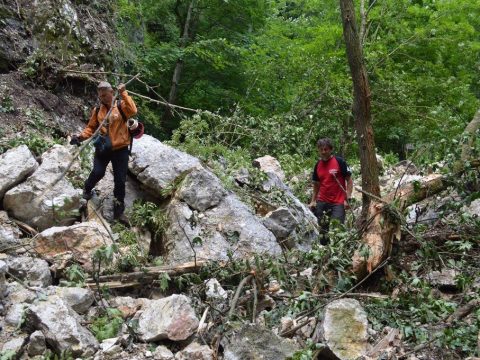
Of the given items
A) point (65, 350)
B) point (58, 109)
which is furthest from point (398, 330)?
point (58, 109)

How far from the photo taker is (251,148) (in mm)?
10594

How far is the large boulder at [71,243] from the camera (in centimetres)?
544

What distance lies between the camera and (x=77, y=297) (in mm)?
4605

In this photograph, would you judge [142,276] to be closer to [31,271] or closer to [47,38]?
[31,271]

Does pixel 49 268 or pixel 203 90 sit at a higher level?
pixel 203 90

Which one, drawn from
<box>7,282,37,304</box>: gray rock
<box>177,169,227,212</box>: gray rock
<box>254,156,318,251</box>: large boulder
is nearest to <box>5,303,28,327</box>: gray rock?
<box>7,282,37,304</box>: gray rock

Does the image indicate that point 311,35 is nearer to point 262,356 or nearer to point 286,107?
point 286,107

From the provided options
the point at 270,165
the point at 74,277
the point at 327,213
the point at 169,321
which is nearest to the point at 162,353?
the point at 169,321

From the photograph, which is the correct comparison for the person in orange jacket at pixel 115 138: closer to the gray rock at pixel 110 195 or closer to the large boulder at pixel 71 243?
the gray rock at pixel 110 195

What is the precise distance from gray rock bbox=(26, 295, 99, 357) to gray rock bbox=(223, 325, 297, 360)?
1.05 metres

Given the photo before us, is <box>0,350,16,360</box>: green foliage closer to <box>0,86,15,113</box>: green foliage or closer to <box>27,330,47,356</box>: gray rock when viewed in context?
<box>27,330,47,356</box>: gray rock

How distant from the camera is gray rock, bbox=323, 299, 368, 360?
13.0 ft

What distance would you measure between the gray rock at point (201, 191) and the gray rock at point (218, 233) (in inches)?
3.3

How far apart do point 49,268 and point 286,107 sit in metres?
10.1
